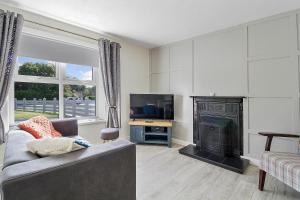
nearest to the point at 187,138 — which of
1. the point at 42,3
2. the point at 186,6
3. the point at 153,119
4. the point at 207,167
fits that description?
the point at 153,119

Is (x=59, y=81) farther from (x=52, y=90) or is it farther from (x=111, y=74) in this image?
(x=111, y=74)

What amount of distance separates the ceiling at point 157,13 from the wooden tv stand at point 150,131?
1.96m

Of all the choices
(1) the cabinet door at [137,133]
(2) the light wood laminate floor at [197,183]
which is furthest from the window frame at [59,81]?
(2) the light wood laminate floor at [197,183]

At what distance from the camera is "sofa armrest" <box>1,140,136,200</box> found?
0.92 meters

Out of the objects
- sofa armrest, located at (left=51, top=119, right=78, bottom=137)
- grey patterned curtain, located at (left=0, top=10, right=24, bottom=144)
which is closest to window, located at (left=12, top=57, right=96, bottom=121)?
grey patterned curtain, located at (left=0, top=10, right=24, bottom=144)

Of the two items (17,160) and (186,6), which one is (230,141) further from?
(17,160)

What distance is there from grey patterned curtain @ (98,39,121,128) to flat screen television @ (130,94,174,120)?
456 millimetres

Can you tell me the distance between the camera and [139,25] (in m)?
3.09

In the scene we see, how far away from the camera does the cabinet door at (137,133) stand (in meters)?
3.85

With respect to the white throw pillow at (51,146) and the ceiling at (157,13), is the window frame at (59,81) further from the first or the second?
the white throw pillow at (51,146)

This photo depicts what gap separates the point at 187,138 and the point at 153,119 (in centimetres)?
89

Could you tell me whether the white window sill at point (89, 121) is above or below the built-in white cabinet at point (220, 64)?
below

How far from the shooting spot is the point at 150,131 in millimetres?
3936

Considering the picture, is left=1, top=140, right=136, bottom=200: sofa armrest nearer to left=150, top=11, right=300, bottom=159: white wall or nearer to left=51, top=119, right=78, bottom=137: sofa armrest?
left=51, top=119, right=78, bottom=137: sofa armrest
